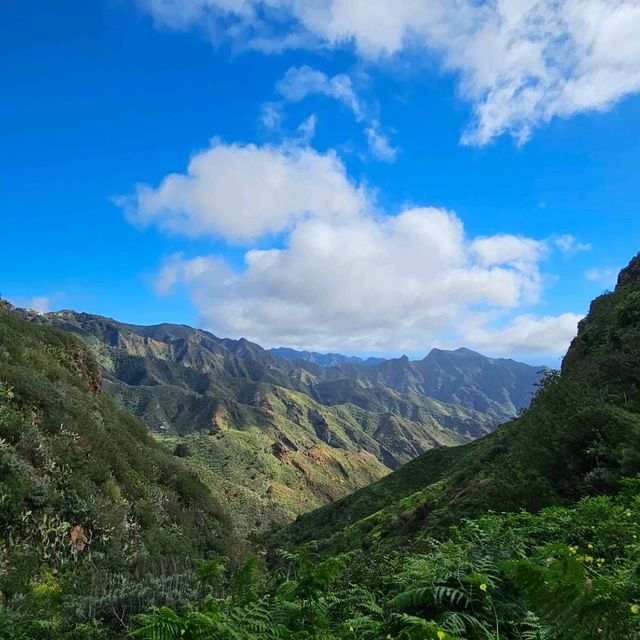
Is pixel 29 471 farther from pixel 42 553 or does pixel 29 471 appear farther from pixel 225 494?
pixel 225 494

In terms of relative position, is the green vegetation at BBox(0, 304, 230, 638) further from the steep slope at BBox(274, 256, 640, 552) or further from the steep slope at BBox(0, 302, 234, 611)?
the steep slope at BBox(274, 256, 640, 552)

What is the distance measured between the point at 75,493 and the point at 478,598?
14309 mm

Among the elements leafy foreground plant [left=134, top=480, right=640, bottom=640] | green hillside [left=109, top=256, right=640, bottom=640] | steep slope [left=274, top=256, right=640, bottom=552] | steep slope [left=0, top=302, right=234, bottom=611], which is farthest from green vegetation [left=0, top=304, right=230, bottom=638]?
steep slope [left=274, top=256, right=640, bottom=552]

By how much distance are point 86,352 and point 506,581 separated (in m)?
Answer: 31.5

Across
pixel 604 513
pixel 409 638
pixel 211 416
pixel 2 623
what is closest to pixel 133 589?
pixel 2 623

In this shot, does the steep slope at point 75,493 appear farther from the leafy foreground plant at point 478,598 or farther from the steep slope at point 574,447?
the steep slope at point 574,447

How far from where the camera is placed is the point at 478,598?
13.4 ft

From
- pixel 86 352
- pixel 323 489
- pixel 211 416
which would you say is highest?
pixel 211 416

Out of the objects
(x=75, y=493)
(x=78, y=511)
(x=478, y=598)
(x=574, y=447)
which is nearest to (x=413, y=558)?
(x=478, y=598)

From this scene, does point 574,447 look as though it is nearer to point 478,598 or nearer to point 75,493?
point 478,598

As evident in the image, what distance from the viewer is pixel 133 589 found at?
7070mm

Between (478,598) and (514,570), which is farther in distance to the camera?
(478,598)

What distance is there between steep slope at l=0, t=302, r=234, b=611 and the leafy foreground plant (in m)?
5.53

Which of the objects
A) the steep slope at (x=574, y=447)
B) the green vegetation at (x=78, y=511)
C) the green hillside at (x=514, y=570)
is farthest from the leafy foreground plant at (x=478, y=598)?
the steep slope at (x=574, y=447)
